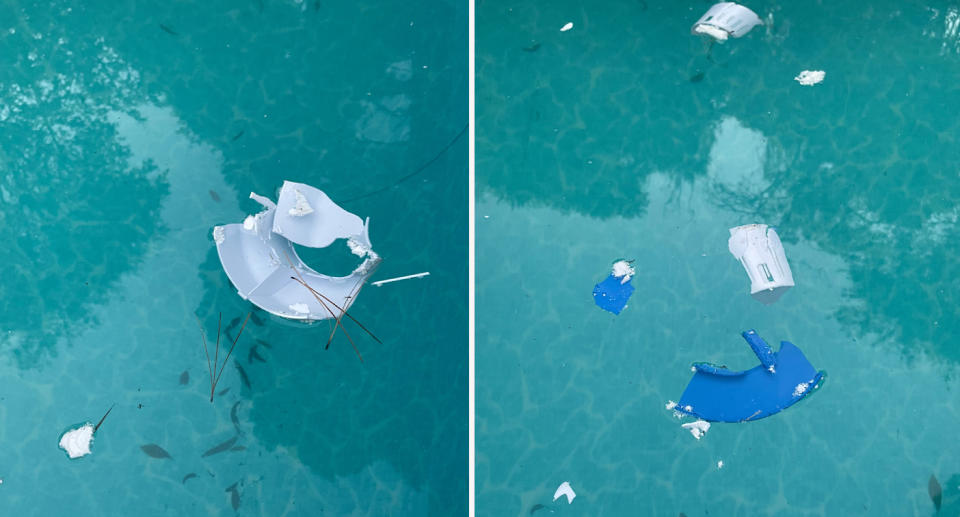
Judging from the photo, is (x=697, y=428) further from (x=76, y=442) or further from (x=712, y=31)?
(x=76, y=442)

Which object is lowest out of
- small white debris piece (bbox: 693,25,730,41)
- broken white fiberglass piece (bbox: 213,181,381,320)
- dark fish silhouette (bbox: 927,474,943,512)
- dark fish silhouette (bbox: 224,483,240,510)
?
dark fish silhouette (bbox: 927,474,943,512)

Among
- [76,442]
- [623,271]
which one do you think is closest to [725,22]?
[623,271]

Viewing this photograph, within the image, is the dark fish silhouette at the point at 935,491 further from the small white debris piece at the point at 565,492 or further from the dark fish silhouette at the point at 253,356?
the dark fish silhouette at the point at 253,356

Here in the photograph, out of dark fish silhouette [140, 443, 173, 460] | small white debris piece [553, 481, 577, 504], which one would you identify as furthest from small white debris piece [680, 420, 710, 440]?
dark fish silhouette [140, 443, 173, 460]

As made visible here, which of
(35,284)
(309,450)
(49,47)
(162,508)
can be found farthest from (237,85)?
(162,508)

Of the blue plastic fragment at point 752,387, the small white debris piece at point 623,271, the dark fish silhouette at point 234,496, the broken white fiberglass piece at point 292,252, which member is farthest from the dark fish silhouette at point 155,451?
the blue plastic fragment at point 752,387

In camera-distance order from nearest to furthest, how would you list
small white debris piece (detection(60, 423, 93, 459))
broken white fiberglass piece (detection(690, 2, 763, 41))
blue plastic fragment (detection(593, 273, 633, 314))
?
1. small white debris piece (detection(60, 423, 93, 459))
2. blue plastic fragment (detection(593, 273, 633, 314))
3. broken white fiberglass piece (detection(690, 2, 763, 41))

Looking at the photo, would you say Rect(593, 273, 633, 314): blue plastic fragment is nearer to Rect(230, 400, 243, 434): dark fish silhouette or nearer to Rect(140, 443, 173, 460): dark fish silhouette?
Rect(230, 400, 243, 434): dark fish silhouette
